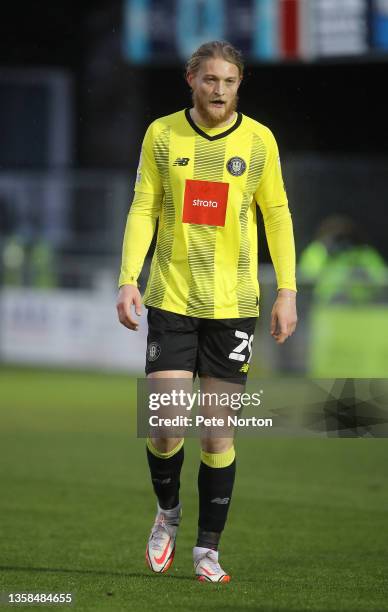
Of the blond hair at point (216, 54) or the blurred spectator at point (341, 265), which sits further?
the blurred spectator at point (341, 265)

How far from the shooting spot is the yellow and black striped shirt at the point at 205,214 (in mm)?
5906

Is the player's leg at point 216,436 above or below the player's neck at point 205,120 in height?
below

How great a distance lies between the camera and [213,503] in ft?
19.9

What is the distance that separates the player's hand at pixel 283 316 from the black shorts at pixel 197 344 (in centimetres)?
14

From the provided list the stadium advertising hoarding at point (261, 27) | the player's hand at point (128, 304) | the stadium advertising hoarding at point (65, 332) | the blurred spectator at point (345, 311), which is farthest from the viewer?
the stadium advertising hoarding at point (65, 332)

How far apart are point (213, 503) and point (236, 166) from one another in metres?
1.37

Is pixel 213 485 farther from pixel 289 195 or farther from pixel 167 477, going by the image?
pixel 289 195

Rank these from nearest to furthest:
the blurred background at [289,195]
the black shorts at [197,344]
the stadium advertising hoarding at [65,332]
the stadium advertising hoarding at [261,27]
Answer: the black shorts at [197,344] < the stadium advertising hoarding at [261,27] < the blurred background at [289,195] < the stadium advertising hoarding at [65,332]

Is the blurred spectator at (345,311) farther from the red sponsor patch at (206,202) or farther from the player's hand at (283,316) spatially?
the red sponsor patch at (206,202)

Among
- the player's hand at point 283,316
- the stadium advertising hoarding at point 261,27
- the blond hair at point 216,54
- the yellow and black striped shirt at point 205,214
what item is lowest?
the player's hand at point 283,316

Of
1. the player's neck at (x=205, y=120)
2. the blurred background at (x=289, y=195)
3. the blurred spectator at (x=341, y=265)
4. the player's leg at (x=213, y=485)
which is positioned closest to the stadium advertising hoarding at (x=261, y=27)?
the blurred background at (x=289, y=195)

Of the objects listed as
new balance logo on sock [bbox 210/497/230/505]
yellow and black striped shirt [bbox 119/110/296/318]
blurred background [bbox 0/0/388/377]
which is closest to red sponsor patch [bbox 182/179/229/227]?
yellow and black striped shirt [bbox 119/110/296/318]

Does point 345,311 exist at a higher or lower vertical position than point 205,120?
lower

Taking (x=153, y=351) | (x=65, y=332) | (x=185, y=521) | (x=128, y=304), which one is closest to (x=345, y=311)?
(x=65, y=332)
